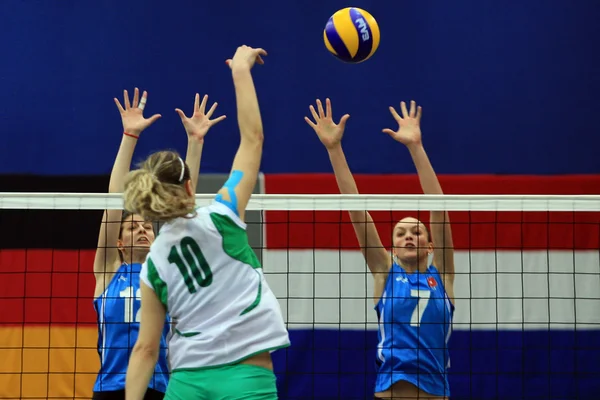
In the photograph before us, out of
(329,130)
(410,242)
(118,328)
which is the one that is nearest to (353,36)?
(329,130)

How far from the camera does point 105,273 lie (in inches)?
183

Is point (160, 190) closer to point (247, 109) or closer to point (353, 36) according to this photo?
point (247, 109)

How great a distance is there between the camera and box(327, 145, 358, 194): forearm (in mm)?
4508

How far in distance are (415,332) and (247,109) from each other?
77.4 inches

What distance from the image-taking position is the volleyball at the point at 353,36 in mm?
4832

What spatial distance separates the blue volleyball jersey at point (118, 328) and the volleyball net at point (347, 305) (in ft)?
5.79

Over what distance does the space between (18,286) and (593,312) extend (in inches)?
163

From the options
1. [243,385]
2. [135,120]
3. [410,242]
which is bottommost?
[243,385]

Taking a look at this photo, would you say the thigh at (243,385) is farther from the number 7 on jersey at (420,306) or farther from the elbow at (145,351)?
the number 7 on jersey at (420,306)

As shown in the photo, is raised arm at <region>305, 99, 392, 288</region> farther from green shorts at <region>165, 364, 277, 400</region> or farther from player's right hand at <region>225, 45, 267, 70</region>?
green shorts at <region>165, 364, 277, 400</region>

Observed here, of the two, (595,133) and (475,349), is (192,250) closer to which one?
(475,349)

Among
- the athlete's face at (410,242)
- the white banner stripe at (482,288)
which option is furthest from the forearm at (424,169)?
the white banner stripe at (482,288)

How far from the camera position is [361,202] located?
15.1 ft

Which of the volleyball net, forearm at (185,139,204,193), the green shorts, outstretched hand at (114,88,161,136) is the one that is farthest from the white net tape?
the green shorts
